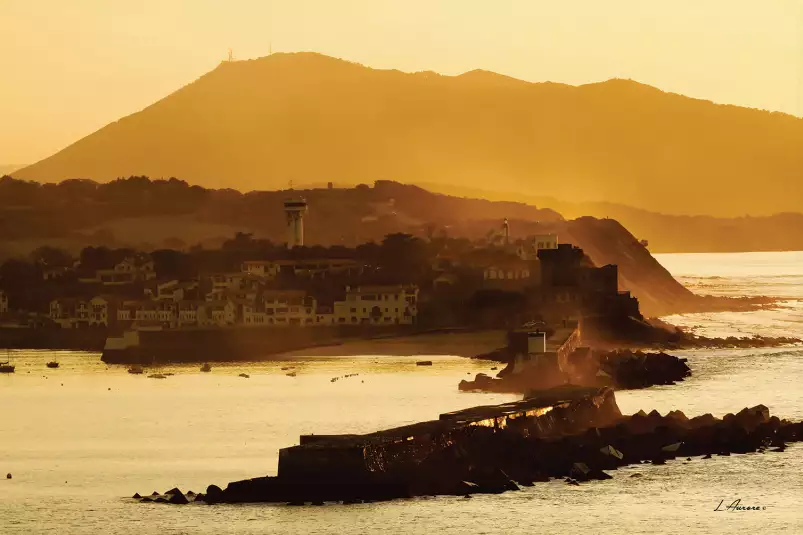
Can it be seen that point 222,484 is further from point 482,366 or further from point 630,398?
point 482,366

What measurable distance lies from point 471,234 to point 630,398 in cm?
7941

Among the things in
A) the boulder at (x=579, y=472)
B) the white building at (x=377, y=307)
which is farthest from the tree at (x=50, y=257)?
the boulder at (x=579, y=472)

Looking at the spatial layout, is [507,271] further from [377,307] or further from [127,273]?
[127,273]

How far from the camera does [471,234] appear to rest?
126312mm

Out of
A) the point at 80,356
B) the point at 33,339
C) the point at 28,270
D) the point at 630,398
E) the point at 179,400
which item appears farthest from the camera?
the point at 28,270

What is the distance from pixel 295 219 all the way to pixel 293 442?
7294 centimetres

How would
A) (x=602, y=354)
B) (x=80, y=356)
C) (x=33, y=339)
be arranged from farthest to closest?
(x=33, y=339), (x=80, y=356), (x=602, y=354)

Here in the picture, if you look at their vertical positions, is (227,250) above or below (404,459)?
above

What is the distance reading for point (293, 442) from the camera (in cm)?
3750

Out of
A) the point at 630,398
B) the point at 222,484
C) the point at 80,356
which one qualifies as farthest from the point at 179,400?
the point at 80,356

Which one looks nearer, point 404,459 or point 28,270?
point 404,459

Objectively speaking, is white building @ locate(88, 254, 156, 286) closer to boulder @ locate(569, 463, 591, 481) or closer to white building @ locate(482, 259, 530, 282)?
white building @ locate(482, 259, 530, 282)

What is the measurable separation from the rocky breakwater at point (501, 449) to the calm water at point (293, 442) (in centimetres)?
60

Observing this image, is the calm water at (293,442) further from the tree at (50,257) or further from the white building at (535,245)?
the tree at (50,257)
